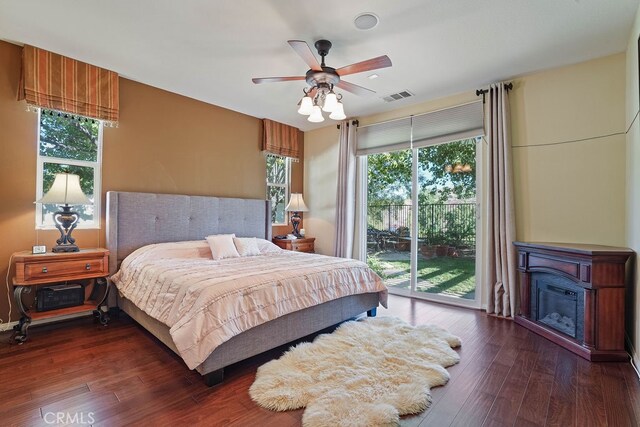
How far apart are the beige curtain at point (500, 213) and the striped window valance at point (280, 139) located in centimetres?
313

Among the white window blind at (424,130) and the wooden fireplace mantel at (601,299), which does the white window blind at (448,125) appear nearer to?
the white window blind at (424,130)

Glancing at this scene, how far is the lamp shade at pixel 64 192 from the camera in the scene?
9.48ft

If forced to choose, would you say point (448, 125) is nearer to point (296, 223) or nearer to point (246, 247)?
point (296, 223)

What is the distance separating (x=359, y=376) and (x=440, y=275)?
2.66m

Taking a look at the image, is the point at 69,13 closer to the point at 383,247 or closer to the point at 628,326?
the point at 383,247

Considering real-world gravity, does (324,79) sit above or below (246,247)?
above

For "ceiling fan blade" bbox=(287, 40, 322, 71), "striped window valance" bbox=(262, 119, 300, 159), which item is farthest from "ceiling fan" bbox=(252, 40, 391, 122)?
"striped window valance" bbox=(262, 119, 300, 159)

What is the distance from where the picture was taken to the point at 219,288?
2.19m

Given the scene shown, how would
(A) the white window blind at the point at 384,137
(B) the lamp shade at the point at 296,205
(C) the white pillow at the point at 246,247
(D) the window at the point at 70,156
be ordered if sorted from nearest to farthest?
1. (D) the window at the point at 70,156
2. (C) the white pillow at the point at 246,247
3. (A) the white window blind at the point at 384,137
4. (B) the lamp shade at the point at 296,205

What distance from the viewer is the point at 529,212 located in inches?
140

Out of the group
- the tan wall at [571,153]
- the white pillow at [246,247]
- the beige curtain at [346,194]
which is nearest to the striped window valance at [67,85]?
the white pillow at [246,247]

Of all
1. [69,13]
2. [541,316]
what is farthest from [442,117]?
[69,13]

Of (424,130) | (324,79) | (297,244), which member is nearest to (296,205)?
(297,244)

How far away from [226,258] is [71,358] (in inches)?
62.3
